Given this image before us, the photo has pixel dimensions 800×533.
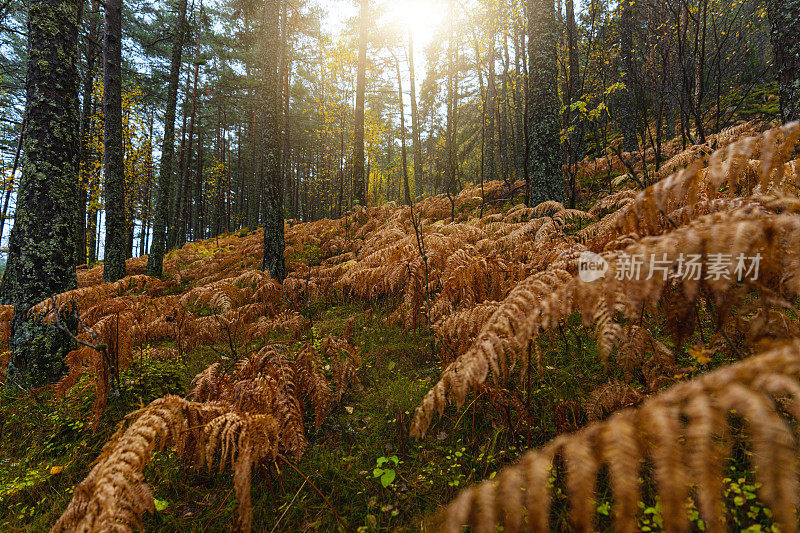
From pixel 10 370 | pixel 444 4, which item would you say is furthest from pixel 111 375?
pixel 444 4

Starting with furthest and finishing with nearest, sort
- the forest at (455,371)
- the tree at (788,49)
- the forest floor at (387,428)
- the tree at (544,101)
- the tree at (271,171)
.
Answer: the tree at (271,171)
the tree at (544,101)
the tree at (788,49)
the forest floor at (387,428)
the forest at (455,371)

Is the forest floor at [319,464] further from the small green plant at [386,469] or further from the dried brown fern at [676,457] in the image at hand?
the dried brown fern at [676,457]

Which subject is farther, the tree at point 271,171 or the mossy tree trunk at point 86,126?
the mossy tree trunk at point 86,126

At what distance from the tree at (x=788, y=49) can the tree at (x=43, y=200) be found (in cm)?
830

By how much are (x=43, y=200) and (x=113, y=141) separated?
4774mm

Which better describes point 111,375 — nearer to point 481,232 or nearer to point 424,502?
point 424,502

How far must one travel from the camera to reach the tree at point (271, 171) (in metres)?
5.83

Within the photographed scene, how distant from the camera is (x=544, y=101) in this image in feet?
17.4

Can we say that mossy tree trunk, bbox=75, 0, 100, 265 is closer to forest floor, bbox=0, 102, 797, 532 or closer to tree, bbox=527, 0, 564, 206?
forest floor, bbox=0, 102, 797, 532

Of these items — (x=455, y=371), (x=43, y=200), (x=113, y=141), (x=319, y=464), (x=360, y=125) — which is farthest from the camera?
(x=360, y=125)

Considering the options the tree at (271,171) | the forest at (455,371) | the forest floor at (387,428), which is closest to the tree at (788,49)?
the forest at (455,371)

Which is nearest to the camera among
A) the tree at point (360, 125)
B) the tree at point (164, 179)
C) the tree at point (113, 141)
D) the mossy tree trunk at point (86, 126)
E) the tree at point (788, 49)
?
the tree at point (788, 49)

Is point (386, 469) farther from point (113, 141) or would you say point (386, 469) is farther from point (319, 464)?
point (113, 141)

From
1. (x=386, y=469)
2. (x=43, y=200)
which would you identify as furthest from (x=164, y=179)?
(x=386, y=469)
